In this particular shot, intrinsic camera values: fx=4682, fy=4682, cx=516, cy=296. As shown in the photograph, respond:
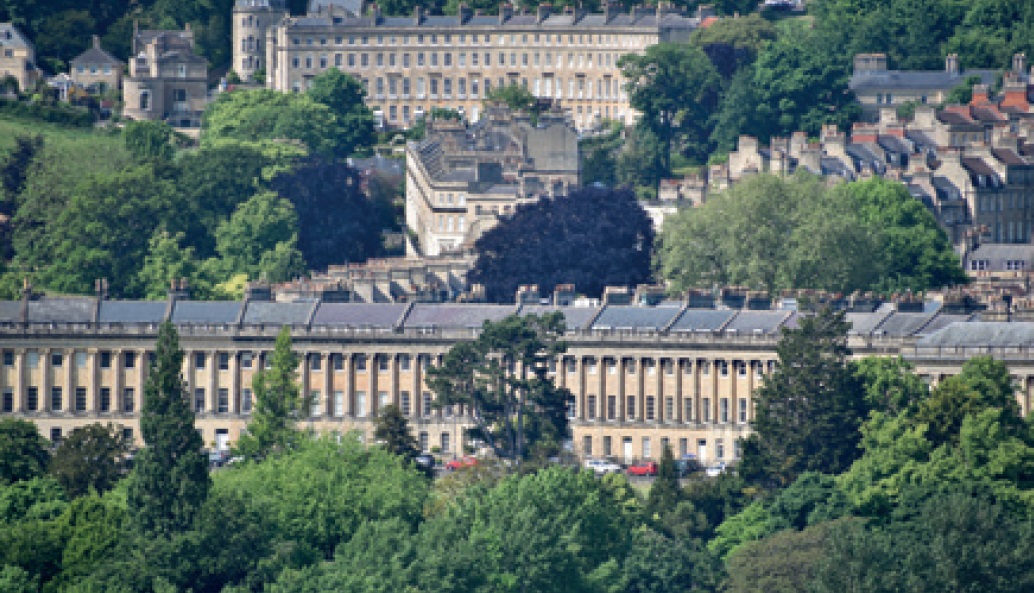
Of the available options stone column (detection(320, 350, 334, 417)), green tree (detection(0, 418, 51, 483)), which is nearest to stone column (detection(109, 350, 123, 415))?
stone column (detection(320, 350, 334, 417))

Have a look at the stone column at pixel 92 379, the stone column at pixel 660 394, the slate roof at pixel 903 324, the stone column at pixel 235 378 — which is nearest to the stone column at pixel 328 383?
the stone column at pixel 235 378

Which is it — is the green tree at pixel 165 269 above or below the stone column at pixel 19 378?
above

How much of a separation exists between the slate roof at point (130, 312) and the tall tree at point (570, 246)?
1552 cm

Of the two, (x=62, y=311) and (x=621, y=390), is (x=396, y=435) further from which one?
(x=62, y=311)

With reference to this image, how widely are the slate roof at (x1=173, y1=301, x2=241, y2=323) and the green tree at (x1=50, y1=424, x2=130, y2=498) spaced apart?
20.3 metres

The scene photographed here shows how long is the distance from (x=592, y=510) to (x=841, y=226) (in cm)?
4777


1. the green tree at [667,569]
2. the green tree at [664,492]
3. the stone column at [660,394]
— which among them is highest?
the stone column at [660,394]

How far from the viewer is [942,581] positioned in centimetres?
12938

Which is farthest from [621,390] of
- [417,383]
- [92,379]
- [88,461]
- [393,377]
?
[88,461]

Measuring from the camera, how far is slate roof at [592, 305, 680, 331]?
163000 mm

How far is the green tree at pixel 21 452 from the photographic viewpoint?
144500 millimetres

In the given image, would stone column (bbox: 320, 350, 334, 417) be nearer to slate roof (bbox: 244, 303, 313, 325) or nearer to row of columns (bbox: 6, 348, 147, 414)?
slate roof (bbox: 244, 303, 313, 325)

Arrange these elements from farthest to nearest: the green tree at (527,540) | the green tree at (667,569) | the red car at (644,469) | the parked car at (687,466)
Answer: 1. the red car at (644,469)
2. the parked car at (687,466)
3. the green tree at (667,569)
4. the green tree at (527,540)

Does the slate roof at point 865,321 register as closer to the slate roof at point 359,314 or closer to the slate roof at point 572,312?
the slate roof at point 572,312
